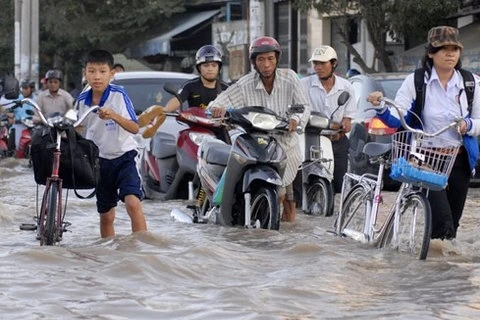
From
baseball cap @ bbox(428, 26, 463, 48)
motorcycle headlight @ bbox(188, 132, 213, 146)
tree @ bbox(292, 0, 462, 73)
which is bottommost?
motorcycle headlight @ bbox(188, 132, 213, 146)

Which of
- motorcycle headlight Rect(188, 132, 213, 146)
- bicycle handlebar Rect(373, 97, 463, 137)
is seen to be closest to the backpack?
bicycle handlebar Rect(373, 97, 463, 137)

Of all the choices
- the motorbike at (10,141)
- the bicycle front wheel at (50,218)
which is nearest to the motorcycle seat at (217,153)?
the bicycle front wheel at (50,218)

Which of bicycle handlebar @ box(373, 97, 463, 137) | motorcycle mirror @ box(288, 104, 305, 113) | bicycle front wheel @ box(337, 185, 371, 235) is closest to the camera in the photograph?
bicycle handlebar @ box(373, 97, 463, 137)

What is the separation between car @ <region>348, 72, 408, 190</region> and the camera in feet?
44.7

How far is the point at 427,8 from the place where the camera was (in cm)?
2294

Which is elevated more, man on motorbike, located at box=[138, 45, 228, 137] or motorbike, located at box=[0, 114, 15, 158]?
man on motorbike, located at box=[138, 45, 228, 137]

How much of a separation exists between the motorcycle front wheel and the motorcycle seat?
0.61 m

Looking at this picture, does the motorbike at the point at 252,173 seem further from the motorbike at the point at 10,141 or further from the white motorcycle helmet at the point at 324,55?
the motorbike at the point at 10,141

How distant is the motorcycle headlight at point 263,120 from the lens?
30.9 ft

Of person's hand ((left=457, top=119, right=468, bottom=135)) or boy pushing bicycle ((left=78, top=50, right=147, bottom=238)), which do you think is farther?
boy pushing bicycle ((left=78, top=50, right=147, bottom=238))

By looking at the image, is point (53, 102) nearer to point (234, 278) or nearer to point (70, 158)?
point (70, 158)


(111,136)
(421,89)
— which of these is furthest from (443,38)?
(111,136)

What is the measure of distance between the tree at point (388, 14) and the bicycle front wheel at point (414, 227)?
1501cm

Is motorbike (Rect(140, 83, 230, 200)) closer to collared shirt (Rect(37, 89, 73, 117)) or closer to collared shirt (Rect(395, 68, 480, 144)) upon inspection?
collared shirt (Rect(395, 68, 480, 144))
